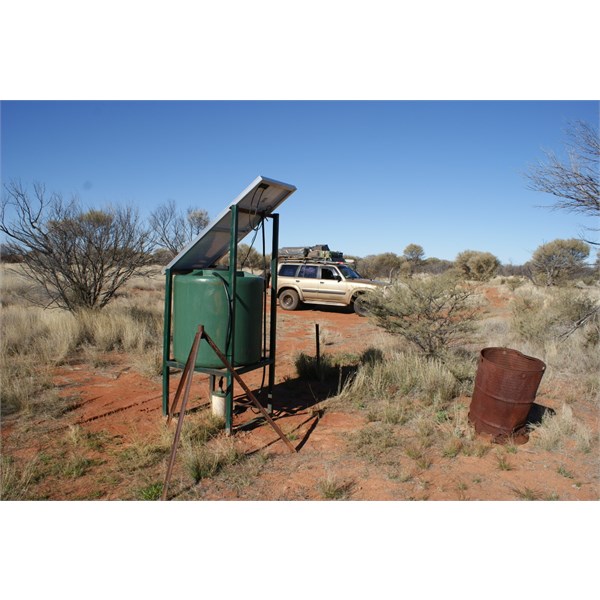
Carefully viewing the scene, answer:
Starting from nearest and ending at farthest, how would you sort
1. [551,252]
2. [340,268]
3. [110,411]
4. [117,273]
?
[110,411], [117,273], [340,268], [551,252]

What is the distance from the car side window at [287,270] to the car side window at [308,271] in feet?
0.93

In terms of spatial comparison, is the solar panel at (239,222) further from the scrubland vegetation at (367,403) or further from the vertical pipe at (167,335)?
the scrubland vegetation at (367,403)

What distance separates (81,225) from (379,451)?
9955 mm

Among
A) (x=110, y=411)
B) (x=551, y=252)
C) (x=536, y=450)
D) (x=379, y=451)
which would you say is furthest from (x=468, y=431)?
(x=551, y=252)

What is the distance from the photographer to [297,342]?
10.4 m

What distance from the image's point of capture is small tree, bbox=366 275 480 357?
7.70 meters

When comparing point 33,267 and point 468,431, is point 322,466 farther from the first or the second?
point 33,267

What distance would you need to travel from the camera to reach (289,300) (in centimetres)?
1661

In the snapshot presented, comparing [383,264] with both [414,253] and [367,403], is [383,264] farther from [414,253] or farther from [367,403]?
[367,403]

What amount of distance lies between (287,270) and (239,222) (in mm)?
11688

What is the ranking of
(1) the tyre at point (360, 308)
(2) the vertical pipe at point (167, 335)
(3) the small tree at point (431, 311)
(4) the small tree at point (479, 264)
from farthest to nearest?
(4) the small tree at point (479, 264) → (1) the tyre at point (360, 308) → (3) the small tree at point (431, 311) → (2) the vertical pipe at point (167, 335)

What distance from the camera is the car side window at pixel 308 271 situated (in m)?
16.3

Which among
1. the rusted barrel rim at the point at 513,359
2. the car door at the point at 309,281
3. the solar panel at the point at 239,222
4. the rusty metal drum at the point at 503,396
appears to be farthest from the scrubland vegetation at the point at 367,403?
the car door at the point at 309,281

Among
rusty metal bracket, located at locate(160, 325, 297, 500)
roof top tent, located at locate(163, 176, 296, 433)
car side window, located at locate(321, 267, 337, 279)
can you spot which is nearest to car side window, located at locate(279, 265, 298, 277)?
car side window, located at locate(321, 267, 337, 279)
